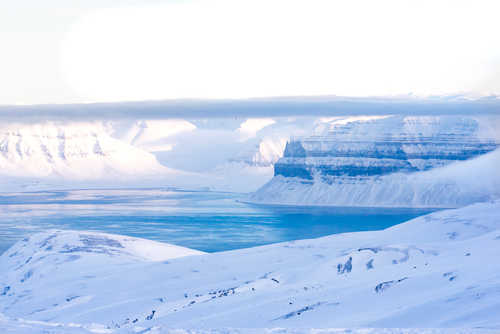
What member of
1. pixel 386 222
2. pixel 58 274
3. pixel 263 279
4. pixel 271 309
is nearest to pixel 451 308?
pixel 271 309

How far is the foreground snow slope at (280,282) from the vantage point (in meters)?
33.6

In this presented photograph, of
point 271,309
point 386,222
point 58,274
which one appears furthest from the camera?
point 386,222

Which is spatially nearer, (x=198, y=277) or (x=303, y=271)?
(x=303, y=271)

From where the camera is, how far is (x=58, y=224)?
536ft

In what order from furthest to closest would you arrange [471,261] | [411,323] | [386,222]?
1. [386,222]
2. [471,261]
3. [411,323]

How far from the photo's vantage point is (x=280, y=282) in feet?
162

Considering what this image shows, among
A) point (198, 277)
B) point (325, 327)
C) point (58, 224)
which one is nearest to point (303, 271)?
point (198, 277)

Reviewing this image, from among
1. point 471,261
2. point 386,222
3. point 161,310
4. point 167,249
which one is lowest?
point 386,222

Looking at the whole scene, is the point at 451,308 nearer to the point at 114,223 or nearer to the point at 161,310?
the point at 161,310

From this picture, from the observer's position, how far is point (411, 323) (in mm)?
30641

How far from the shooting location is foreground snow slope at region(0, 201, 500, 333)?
110 ft

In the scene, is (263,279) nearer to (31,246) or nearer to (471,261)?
(471,261)

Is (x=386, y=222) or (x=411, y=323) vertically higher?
(x=411, y=323)

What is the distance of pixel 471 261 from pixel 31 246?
51152 millimetres
